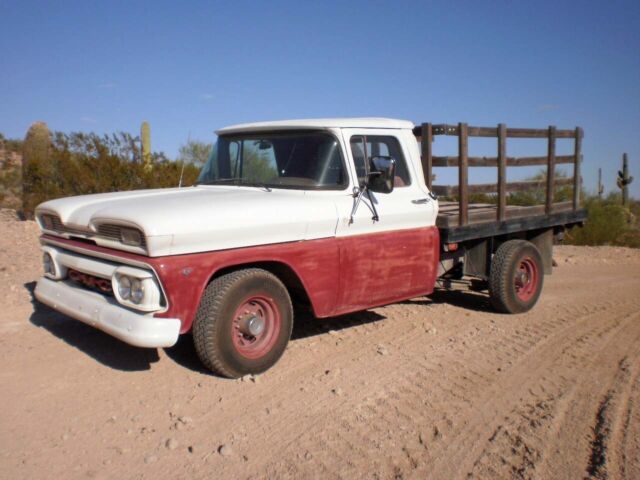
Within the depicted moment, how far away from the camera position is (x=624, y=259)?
446 inches

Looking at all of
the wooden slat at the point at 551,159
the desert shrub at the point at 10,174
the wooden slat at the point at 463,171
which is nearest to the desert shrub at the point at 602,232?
the wooden slat at the point at 551,159

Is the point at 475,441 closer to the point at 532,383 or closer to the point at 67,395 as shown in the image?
the point at 532,383

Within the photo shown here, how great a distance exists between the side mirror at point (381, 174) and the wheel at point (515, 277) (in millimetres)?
2118

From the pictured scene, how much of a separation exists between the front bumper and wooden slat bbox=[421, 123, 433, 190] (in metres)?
2.99

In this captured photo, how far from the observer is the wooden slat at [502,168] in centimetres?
654

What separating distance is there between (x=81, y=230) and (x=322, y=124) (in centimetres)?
211

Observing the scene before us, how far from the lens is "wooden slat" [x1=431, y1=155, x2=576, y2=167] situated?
605cm

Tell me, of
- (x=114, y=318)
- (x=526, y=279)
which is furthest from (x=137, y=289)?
(x=526, y=279)

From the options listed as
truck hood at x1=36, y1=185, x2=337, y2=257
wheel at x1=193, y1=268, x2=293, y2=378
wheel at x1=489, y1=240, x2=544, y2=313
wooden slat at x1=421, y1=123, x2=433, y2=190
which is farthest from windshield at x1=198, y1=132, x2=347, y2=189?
wheel at x1=489, y1=240, x2=544, y2=313

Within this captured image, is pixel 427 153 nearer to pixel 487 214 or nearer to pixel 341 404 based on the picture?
pixel 487 214

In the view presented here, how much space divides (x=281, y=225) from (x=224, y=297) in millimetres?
688

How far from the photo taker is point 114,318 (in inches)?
163

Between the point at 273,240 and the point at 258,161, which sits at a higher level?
the point at 258,161

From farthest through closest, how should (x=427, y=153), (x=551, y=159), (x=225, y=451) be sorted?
(x=551, y=159) < (x=427, y=153) < (x=225, y=451)
